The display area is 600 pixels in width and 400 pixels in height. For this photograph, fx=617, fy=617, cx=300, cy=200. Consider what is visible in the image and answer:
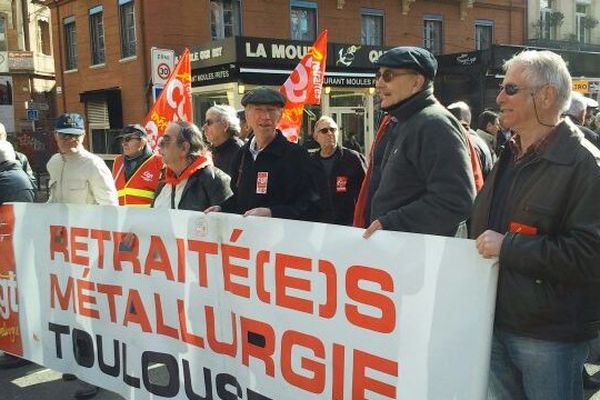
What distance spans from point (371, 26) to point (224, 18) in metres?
5.90

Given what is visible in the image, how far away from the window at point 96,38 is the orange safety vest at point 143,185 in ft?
55.0

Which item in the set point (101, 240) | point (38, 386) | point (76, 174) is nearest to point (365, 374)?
point (101, 240)

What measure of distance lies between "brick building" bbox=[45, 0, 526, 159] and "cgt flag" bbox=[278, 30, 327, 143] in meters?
7.94

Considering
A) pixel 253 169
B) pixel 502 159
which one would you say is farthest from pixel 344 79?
pixel 502 159

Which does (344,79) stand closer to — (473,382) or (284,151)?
(284,151)

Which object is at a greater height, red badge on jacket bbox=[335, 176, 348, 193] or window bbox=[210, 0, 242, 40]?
window bbox=[210, 0, 242, 40]

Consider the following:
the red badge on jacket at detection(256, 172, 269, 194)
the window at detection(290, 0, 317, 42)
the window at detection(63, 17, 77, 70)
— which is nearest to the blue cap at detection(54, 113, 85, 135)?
the red badge on jacket at detection(256, 172, 269, 194)

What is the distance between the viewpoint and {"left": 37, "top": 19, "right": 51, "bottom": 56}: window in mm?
34438

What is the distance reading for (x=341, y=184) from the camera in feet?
18.3

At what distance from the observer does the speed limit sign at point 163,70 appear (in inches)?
306

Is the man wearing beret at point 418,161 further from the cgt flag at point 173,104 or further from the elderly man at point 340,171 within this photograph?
the cgt flag at point 173,104

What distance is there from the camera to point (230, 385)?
2.94m

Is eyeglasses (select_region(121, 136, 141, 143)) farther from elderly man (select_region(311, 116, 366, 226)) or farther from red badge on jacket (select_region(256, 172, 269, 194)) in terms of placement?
red badge on jacket (select_region(256, 172, 269, 194))

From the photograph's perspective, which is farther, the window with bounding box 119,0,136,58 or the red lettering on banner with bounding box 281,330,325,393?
the window with bounding box 119,0,136,58
